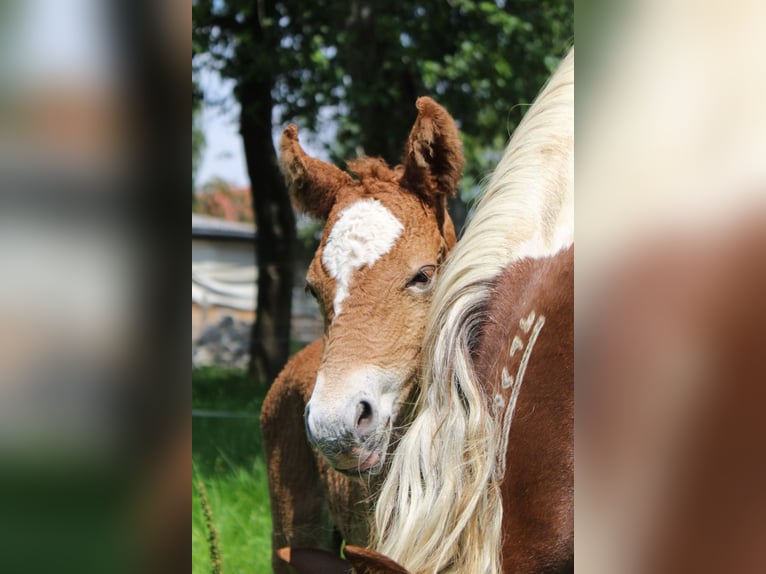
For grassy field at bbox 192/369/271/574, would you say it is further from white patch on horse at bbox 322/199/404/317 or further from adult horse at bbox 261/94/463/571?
white patch on horse at bbox 322/199/404/317

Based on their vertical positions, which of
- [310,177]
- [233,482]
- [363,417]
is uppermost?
[310,177]

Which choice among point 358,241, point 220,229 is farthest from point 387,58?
point 220,229

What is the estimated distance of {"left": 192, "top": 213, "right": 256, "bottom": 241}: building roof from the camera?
742 cm

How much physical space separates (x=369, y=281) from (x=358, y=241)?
0.10 m

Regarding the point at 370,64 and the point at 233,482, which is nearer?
the point at 233,482

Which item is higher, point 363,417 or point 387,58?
point 387,58

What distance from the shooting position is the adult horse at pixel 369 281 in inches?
60.3

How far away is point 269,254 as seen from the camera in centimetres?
430

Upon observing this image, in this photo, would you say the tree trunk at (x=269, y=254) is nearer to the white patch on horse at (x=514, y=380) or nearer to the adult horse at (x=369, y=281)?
the adult horse at (x=369, y=281)

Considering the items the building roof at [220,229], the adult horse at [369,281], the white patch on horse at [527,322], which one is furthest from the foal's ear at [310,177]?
the building roof at [220,229]
